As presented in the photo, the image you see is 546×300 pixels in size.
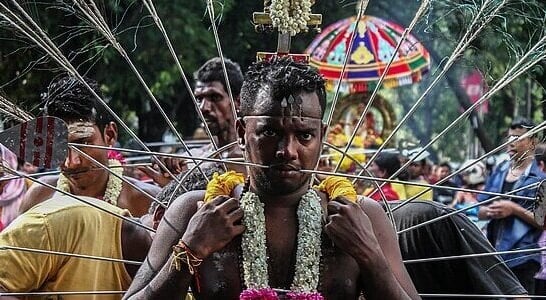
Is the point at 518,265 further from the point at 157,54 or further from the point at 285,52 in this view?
the point at 157,54

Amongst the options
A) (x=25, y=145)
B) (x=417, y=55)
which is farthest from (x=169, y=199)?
(x=417, y=55)

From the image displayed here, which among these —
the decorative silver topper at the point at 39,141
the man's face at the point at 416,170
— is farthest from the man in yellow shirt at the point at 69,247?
the man's face at the point at 416,170

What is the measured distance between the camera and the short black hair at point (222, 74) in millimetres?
6453

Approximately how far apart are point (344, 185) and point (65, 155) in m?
0.92

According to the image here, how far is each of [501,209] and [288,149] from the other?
472cm

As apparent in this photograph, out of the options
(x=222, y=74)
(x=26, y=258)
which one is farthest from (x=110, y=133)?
(x=222, y=74)

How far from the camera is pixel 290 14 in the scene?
4.15 m

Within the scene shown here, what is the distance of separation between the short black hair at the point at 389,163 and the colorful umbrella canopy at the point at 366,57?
16.2 ft

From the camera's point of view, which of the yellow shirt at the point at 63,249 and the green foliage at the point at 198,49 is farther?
the green foliage at the point at 198,49

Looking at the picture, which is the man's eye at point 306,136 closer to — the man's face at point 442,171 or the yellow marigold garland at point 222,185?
the yellow marigold garland at point 222,185

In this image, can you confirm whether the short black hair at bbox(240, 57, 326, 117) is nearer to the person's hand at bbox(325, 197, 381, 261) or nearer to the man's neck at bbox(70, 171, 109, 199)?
the person's hand at bbox(325, 197, 381, 261)

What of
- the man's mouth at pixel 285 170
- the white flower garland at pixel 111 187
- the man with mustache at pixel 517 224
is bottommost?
the man with mustache at pixel 517 224

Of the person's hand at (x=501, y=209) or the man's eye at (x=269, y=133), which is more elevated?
the man's eye at (x=269, y=133)

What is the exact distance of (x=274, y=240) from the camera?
3.82 metres
